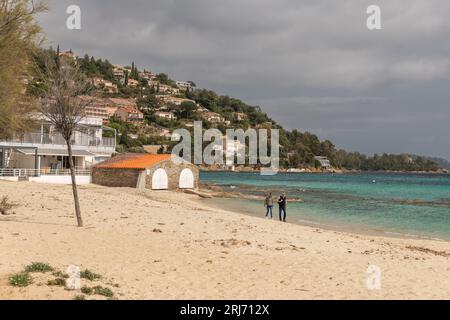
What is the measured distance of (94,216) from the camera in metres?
19.4

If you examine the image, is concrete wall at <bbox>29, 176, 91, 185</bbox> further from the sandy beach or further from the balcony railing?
the sandy beach

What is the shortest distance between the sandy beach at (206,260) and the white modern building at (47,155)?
22.7 m

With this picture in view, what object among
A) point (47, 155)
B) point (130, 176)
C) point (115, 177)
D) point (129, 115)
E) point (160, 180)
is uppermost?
point (129, 115)

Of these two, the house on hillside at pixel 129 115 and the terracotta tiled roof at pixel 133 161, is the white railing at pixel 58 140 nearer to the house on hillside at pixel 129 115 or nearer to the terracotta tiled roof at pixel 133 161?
the terracotta tiled roof at pixel 133 161

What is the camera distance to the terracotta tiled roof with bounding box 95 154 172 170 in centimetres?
4322

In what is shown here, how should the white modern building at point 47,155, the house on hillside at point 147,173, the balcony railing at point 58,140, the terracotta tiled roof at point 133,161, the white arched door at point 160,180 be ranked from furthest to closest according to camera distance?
the terracotta tiled roof at point 133,161 → the white arched door at point 160,180 → the house on hillside at point 147,173 → the balcony railing at point 58,140 → the white modern building at point 47,155

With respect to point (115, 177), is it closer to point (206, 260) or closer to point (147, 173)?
point (147, 173)

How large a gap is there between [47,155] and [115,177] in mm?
7463

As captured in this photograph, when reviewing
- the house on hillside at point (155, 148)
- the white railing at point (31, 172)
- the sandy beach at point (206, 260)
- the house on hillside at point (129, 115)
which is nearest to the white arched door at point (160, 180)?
the white railing at point (31, 172)

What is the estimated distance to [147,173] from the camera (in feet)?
139

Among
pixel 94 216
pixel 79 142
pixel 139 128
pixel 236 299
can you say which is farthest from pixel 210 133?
pixel 236 299

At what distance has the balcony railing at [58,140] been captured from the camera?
42188 millimetres

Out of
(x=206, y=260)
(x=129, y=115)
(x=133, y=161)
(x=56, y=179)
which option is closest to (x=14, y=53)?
(x=206, y=260)
